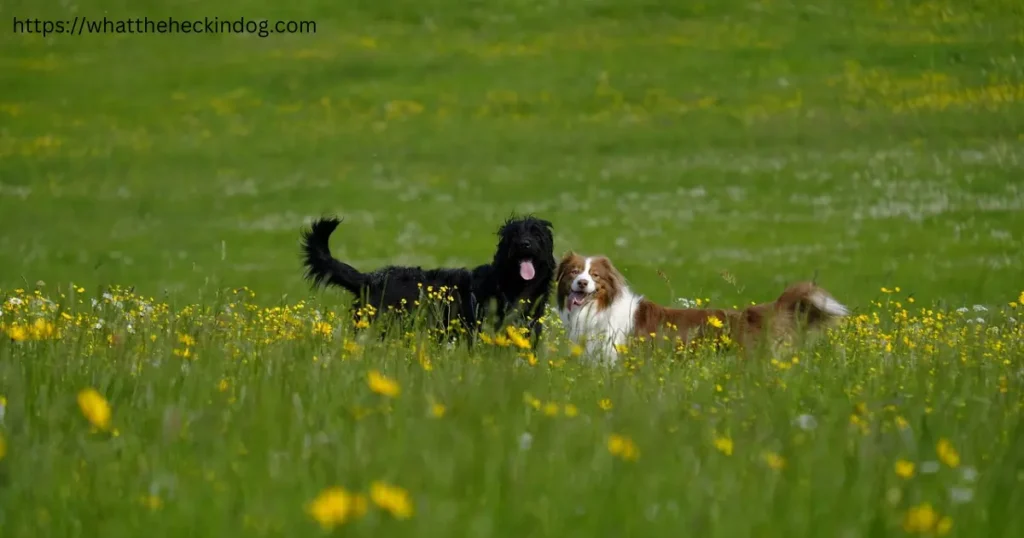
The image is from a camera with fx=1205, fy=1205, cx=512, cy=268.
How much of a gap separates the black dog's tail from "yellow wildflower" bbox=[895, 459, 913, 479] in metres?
6.67

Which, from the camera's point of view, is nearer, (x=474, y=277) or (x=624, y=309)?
(x=624, y=309)

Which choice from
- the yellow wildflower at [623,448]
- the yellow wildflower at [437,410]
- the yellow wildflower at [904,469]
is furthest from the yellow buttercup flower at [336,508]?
the yellow wildflower at [904,469]

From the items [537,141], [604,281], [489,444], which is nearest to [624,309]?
[604,281]

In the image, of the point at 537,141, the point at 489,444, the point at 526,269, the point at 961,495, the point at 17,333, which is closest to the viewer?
the point at 961,495

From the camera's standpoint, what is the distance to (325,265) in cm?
980

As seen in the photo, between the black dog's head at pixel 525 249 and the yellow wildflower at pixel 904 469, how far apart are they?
5.71m

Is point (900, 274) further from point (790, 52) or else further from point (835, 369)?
point (790, 52)

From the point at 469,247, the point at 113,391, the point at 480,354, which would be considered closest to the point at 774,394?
the point at 480,354

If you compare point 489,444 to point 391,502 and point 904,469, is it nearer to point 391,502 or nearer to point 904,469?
point 391,502

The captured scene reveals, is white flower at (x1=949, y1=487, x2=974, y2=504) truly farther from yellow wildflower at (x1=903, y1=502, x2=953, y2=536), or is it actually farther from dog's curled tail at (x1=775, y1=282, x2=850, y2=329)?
dog's curled tail at (x1=775, y1=282, x2=850, y2=329)

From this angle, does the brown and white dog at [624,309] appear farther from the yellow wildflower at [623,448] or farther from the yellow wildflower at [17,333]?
the yellow wildflower at [623,448]

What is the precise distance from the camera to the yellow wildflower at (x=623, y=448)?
3205 millimetres

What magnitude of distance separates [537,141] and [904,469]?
21.8 metres

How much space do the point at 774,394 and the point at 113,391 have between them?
243cm
